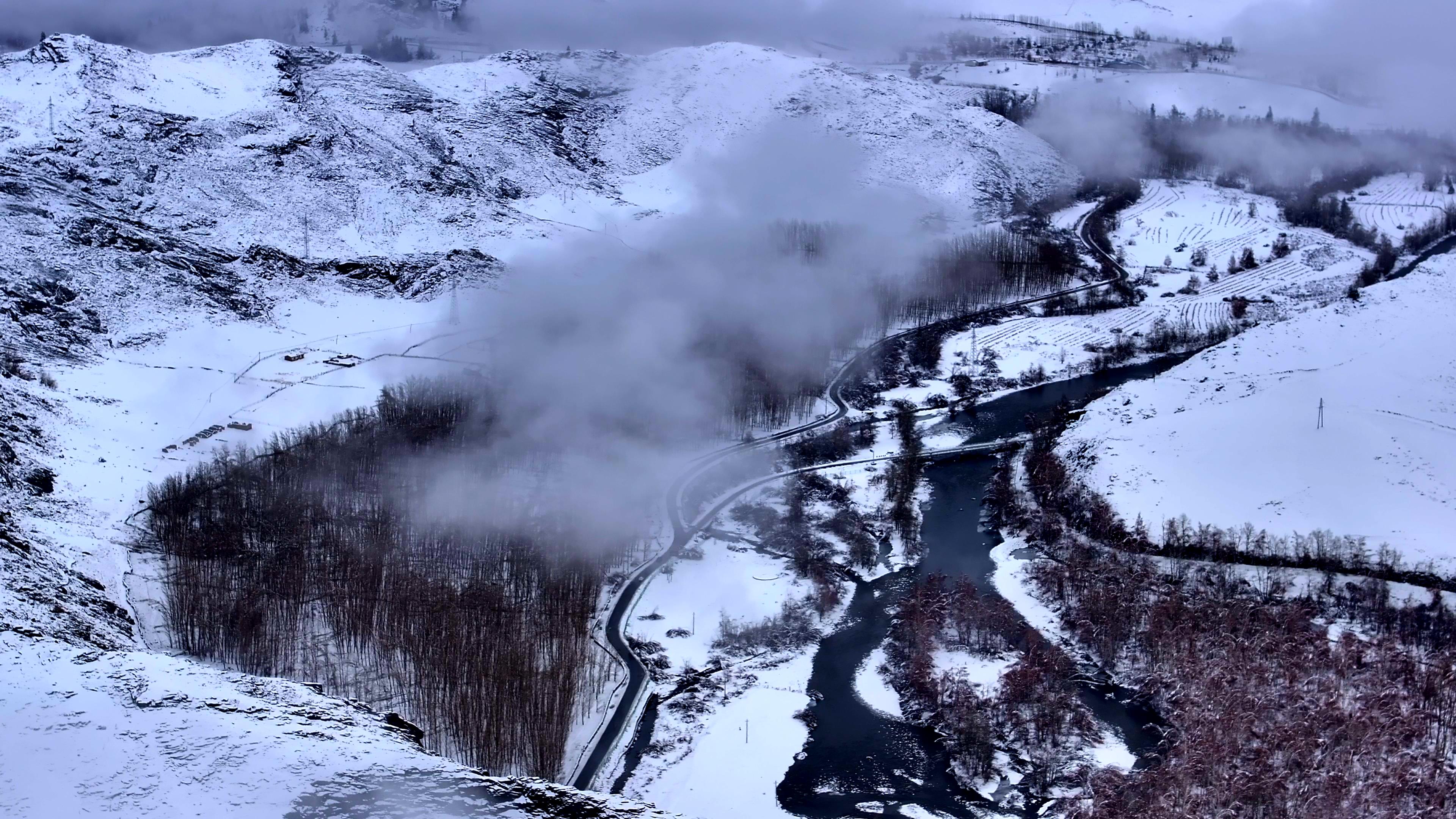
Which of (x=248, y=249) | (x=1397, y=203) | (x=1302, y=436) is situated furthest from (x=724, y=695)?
(x=1397, y=203)

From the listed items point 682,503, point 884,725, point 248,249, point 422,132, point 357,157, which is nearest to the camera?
point 884,725

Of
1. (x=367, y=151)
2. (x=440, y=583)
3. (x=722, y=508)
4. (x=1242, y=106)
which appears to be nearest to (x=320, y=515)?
(x=440, y=583)

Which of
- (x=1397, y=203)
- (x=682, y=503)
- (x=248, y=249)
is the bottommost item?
(x=682, y=503)

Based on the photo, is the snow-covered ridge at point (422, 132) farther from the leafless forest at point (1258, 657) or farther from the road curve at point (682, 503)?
the leafless forest at point (1258, 657)

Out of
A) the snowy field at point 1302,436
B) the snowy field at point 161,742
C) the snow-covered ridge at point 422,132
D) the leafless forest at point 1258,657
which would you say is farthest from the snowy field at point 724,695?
the snow-covered ridge at point 422,132

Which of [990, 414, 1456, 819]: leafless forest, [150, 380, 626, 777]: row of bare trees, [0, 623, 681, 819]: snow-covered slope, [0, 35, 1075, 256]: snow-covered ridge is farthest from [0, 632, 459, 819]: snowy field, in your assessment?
[0, 35, 1075, 256]: snow-covered ridge

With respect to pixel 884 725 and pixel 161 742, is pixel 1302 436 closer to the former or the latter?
pixel 884 725
